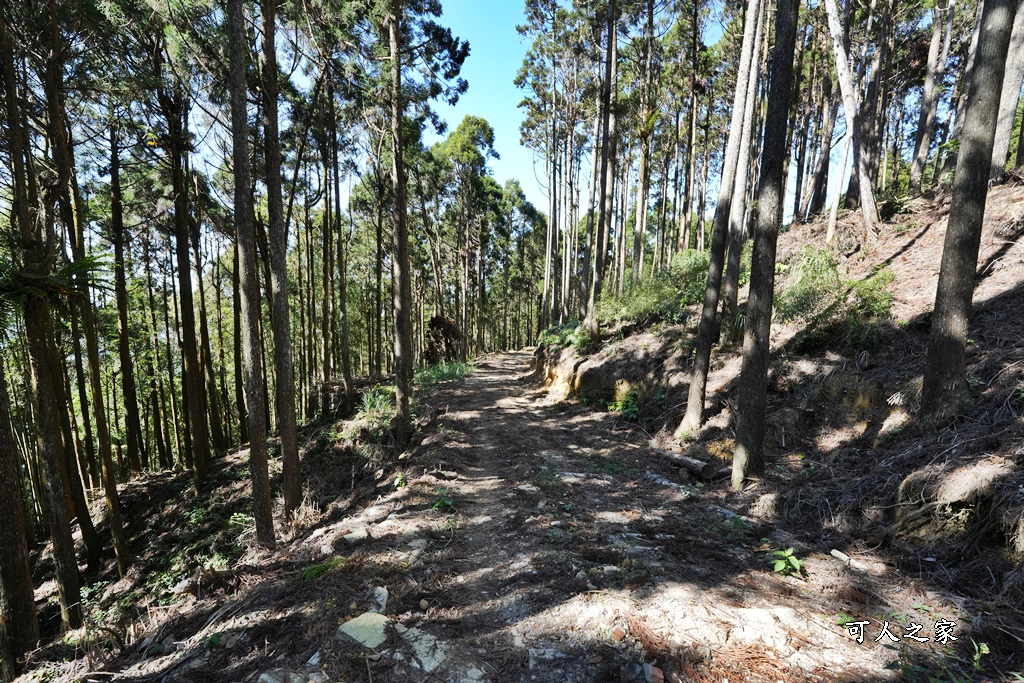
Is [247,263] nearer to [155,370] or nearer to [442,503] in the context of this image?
[442,503]

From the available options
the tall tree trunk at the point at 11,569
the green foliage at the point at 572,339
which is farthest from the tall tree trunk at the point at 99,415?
the green foliage at the point at 572,339

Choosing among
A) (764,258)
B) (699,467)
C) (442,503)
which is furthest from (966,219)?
(442,503)

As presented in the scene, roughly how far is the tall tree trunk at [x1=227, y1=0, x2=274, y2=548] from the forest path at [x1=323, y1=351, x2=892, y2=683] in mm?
1828

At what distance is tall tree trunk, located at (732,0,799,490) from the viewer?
214 inches

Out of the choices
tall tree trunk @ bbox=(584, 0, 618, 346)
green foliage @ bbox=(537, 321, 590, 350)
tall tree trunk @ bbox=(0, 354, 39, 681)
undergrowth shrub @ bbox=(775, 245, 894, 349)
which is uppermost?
tall tree trunk @ bbox=(584, 0, 618, 346)

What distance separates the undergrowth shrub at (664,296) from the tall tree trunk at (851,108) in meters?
3.85

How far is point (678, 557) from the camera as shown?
4105 millimetres

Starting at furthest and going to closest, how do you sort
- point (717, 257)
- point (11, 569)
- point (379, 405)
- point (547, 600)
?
point (379, 405) → point (717, 257) → point (11, 569) → point (547, 600)

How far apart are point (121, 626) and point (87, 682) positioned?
1442 millimetres

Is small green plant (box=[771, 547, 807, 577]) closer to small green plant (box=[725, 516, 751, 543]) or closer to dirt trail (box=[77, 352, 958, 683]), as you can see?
dirt trail (box=[77, 352, 958, 683])

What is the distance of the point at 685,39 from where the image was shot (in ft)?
55.8

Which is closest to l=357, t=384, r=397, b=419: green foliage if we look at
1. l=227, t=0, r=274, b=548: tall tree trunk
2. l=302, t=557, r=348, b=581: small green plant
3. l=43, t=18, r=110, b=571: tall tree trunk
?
l=227, t=0, r=274, b=548: tall tree trunk

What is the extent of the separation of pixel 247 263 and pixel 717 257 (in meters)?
7.80

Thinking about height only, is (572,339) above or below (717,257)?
below
